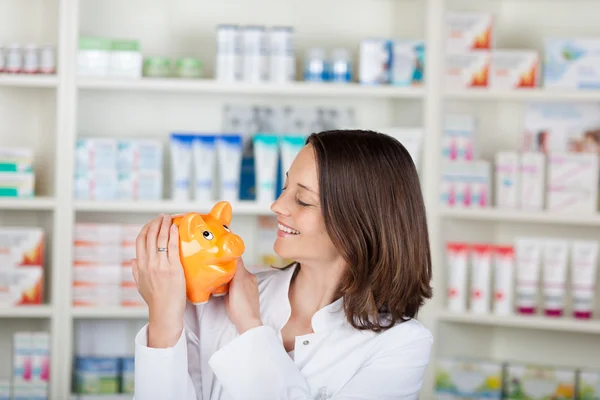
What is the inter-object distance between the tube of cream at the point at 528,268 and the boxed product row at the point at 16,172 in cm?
184

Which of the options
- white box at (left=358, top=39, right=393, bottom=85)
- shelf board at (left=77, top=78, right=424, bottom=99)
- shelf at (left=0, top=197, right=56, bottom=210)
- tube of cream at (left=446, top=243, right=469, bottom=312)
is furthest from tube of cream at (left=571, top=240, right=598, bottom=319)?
shelf at (left=0, top=197, right=56, bottom=210)

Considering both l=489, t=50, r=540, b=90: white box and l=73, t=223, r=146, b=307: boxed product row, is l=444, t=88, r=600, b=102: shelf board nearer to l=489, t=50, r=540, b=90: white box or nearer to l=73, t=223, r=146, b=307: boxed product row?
l=489, t=50, r=540, b=90: white box

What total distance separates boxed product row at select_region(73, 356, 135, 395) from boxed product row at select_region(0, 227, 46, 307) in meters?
0.37

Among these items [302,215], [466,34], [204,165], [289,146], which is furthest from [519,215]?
[302,215]

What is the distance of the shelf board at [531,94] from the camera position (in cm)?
319

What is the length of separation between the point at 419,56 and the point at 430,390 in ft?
4.26

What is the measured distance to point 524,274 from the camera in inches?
124

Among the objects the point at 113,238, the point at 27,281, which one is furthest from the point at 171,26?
the point at 27,281

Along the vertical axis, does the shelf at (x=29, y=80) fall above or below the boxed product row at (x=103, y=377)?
above

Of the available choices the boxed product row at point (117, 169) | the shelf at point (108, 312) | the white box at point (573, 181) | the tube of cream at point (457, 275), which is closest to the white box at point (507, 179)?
the white box at point (573, 181)

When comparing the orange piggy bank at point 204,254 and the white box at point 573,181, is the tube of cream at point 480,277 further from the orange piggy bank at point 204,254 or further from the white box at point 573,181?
the orange piggy bank at point 204,254

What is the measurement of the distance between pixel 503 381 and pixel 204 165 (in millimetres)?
1417

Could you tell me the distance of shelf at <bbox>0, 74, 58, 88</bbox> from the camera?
121 inches

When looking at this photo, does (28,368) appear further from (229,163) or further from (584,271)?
(584,271)
